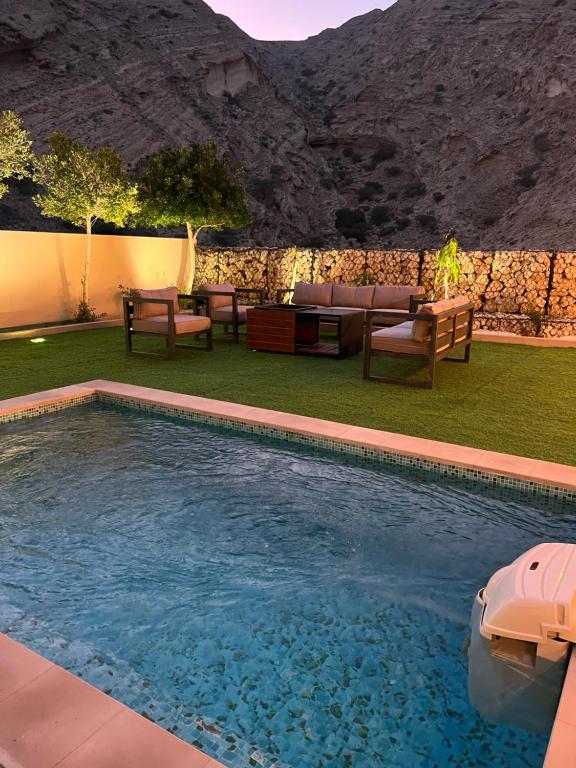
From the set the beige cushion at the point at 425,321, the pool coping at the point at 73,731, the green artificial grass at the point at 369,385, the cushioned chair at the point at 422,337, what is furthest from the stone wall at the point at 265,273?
the pool coping at the point at 73,731

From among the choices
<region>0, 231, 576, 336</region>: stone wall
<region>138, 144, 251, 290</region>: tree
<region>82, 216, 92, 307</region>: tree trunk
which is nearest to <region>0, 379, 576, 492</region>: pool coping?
<region>0, 231, 576, 336</region>: stone wall

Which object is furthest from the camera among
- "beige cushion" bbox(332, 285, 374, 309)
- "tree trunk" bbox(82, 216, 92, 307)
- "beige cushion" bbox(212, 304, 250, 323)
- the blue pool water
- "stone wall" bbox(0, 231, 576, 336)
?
"tree trunk" bbox(82, 216, 92, 307)

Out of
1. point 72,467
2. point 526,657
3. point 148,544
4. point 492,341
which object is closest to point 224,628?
point 148,544

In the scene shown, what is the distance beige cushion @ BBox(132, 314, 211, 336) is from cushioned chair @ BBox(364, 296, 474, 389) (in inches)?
93.0

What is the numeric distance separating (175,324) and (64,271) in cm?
414

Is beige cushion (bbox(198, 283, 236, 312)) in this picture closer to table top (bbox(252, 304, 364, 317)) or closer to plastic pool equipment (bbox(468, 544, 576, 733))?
table top (bbox(252, 304, 364, 317))

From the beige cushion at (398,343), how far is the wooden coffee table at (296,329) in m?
1.17

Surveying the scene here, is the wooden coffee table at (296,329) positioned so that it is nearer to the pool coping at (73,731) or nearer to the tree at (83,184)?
the tree at (83,184)

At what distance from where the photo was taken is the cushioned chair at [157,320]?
23.0 feet

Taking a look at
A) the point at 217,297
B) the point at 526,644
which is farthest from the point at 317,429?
the point at 217,297

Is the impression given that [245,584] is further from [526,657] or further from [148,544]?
[526,657]

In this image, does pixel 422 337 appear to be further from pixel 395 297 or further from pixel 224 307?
pixel 224 307

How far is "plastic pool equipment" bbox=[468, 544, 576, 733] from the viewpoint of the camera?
1.73 metres

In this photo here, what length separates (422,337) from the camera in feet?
18.7
